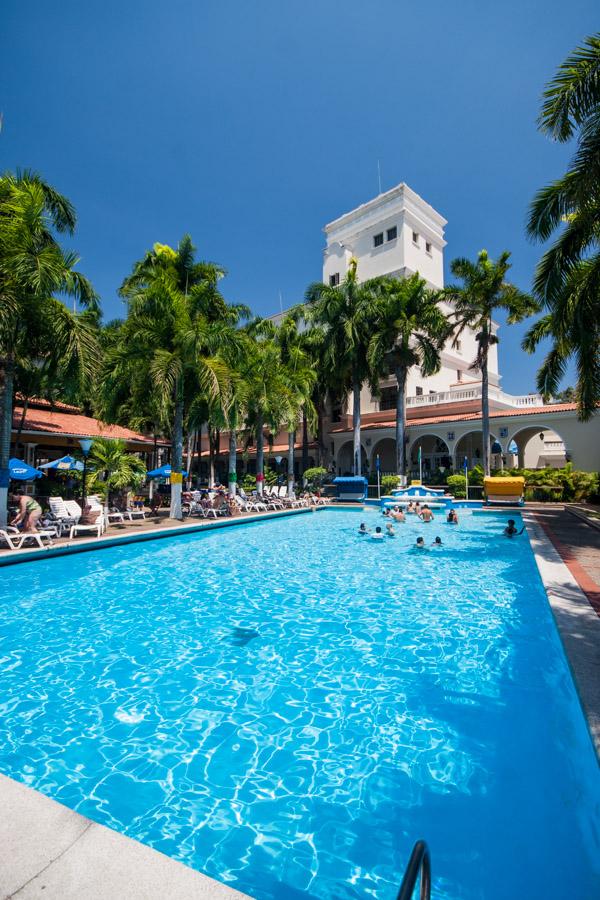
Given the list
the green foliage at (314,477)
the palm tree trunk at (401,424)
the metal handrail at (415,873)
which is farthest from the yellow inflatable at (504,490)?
the metal handrail at (415,873)

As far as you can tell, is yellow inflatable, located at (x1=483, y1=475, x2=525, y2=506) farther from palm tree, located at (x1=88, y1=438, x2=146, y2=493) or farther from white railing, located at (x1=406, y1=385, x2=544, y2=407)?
palm tree, located at (x1=88, y1=438, x2=146, y2=493)

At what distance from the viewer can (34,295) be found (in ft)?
38.8

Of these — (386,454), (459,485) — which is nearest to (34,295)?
(459,485)

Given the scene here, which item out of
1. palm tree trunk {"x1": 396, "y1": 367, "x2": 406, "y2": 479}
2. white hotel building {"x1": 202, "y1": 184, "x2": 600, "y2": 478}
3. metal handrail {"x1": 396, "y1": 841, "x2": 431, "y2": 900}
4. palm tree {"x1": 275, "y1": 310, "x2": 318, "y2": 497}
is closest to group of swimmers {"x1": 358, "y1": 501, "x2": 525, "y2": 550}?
palm tree trunk {"x1": 396, "y1": 367, "x2": 406, "y2": 479}

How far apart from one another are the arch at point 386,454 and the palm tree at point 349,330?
24.7 ft

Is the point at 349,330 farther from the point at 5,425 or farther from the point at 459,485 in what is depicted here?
the point at 5,425

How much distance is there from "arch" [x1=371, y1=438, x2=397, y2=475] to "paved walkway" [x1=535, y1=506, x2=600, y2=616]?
1726 centimetres

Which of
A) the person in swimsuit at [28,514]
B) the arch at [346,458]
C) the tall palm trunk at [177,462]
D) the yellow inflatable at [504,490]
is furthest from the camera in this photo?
the arch at [346,458]

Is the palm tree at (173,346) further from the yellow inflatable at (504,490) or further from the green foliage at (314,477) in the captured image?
the yellow inflatable at (504,490)

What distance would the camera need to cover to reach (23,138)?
51.9ft

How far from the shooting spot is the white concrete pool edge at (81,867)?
196 cm

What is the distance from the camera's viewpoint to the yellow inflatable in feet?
71.1

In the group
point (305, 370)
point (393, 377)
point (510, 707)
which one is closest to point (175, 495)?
point (305, 370)

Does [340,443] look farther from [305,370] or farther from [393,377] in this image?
[305,370]
